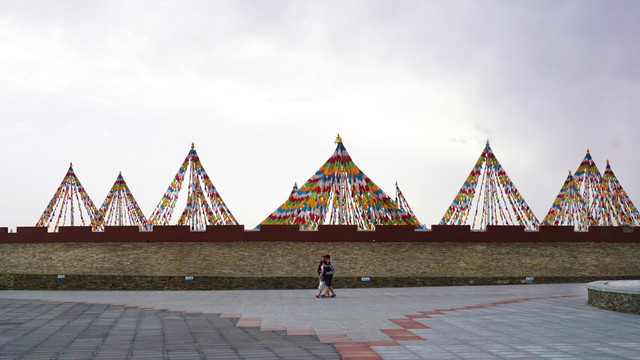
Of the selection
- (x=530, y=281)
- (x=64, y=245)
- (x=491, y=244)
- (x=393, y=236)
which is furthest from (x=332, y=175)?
(x=64, y=245)

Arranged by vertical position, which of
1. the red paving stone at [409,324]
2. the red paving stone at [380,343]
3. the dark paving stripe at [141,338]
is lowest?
the dark paving stripe at [141,338]

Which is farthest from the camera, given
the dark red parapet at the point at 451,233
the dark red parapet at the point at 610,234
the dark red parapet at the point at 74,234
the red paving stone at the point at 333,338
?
the dark red parapet at the point at 610,234

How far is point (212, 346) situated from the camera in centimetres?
1020

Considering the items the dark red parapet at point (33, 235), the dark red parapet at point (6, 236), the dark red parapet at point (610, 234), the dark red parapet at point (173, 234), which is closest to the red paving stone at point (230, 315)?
the dark red parapet at point (173, 234)

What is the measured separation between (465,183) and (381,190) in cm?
762

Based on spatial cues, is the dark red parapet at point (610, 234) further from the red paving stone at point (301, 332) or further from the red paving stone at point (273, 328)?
the red paving stone at point (301, 332)

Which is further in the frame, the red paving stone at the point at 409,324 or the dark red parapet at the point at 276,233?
the dark red parapet at the point at 276,233

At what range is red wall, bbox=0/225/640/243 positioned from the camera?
32.1 meters

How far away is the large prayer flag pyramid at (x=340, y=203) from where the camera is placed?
3325 centimetres

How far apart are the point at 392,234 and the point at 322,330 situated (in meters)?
21.0

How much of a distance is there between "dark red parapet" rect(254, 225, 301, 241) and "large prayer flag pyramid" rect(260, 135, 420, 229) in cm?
120

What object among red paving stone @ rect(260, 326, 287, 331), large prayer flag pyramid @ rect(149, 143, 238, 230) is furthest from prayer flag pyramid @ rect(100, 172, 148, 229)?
red paving stone @ rect(260, 326, 287, 331)

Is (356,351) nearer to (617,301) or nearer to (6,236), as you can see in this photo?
(617,301)

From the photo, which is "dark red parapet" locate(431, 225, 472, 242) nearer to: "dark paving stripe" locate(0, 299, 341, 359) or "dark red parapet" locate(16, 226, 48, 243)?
"dark paving stripe" locate(0, 299, 341, 359)
